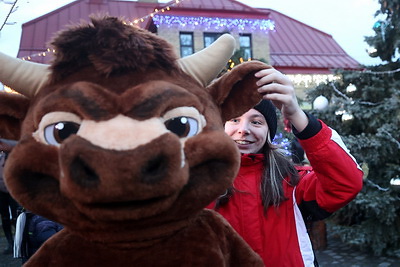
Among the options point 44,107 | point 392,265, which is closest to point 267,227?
point 44,107

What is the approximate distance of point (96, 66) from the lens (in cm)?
117

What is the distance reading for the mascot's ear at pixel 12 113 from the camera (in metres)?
1.28

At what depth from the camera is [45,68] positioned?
4.15 feet

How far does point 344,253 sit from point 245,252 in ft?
16.3

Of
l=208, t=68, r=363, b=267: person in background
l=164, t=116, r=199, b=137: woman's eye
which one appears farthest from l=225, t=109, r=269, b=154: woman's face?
l=164, t=116, r=199, b=137: woman's eye

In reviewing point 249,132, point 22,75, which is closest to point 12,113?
point 22,75

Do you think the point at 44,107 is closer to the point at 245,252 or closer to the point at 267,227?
the point at 245,252

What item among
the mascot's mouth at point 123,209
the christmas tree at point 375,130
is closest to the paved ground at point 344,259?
the christmas tree at point 375,130

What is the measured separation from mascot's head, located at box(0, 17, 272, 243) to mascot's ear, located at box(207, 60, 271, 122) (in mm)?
76

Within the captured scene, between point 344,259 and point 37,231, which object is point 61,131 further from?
point 344,259

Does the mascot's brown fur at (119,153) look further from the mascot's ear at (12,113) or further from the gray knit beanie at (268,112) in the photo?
the gray knit beanie at (268,112)

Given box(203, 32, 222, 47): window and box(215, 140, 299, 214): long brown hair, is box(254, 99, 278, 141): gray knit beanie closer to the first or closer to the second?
box(215, 140, 299, 214): long brown hair

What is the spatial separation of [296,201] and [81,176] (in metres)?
1.12

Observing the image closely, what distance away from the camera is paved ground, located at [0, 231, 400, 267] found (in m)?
5.21
